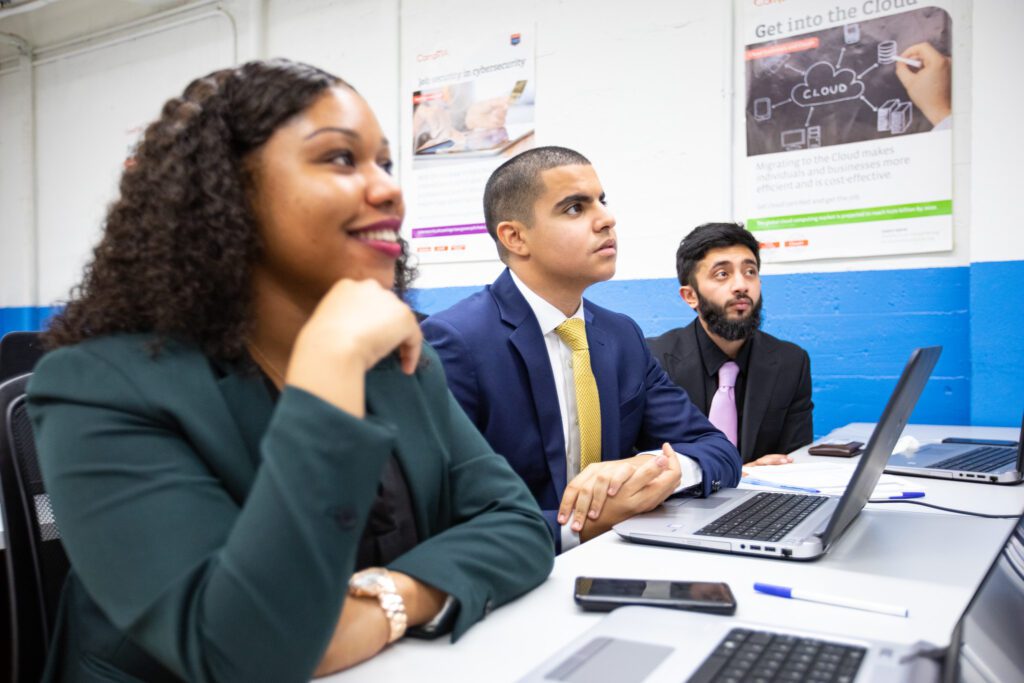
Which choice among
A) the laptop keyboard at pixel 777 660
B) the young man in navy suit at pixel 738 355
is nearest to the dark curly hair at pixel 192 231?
the laptop keyboard at pixel 777 660

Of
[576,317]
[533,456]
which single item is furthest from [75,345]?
[576,317]

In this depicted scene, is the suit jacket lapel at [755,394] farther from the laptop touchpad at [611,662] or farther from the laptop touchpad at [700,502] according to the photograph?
the laptop touchpad at [611,662]

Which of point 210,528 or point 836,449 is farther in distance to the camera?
point 836,449

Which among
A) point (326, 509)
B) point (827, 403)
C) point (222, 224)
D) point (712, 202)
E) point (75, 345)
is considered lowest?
point (827, 403)

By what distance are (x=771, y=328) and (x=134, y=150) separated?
2.87 meters

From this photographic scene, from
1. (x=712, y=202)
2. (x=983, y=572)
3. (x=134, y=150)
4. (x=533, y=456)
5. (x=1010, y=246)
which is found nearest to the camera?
(x=134, y=150)

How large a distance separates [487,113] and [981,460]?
291 centimetres

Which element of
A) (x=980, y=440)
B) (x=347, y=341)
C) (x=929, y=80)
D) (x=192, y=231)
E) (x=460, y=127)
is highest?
(x=460, y=127)

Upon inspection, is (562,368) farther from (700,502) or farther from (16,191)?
(16,191)

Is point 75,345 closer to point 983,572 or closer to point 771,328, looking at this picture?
point 983,572

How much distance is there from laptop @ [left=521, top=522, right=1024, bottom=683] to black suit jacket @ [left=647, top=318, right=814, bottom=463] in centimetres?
179

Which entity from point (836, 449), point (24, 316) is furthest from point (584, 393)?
point (24, 316)

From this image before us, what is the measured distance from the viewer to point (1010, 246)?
2742 millimetres

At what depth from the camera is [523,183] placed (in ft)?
6.57
